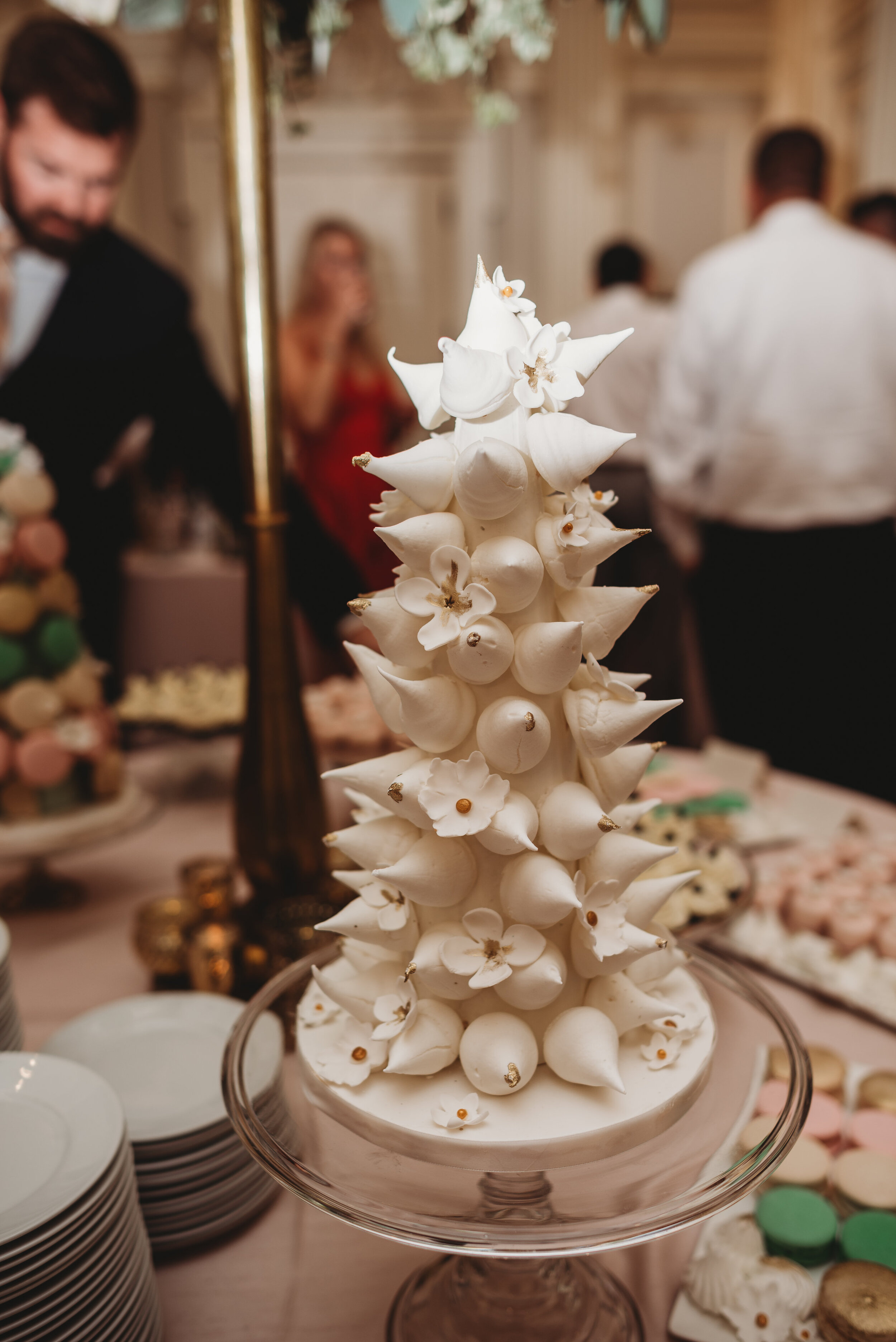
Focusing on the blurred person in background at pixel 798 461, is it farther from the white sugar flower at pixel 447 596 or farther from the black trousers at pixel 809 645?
the white sugar flower at pixel 447 596

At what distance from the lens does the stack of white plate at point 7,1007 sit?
2.37ft

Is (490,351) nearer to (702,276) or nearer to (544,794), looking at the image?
(544,794)

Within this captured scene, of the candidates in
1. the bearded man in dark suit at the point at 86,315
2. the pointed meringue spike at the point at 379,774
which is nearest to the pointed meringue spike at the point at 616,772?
the pointed meringue spike at the point at 379,774

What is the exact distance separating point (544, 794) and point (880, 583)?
2.10 metres

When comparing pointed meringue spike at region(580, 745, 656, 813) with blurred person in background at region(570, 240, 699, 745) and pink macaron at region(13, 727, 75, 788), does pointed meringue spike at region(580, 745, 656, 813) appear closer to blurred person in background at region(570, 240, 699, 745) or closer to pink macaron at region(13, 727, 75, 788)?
pink macaron at region(13, 727, 75, 788)

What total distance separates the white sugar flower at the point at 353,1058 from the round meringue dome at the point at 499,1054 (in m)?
0.05

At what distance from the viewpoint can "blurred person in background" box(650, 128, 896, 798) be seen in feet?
7.62

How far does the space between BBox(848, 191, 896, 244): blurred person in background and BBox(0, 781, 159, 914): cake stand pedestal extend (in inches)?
126

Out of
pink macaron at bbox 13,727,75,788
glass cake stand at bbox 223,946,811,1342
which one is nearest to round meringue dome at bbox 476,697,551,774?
glass cake stand at bbox 223,946,811,1342

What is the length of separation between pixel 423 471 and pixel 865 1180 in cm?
60

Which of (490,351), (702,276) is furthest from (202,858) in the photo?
(702,276)

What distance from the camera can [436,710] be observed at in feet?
1.79

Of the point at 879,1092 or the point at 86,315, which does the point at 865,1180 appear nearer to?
the point at 879,1092

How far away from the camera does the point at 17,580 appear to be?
42.8 inches
